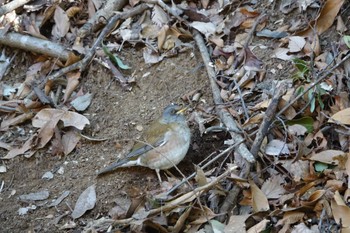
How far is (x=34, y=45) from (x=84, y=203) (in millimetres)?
2501

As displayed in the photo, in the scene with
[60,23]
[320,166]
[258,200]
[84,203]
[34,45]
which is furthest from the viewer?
[60,23]

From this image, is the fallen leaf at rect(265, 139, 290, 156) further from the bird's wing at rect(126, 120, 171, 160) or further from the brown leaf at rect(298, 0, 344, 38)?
the brown leaf at rect(298, 0, 344, 38)

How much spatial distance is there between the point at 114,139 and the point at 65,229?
3.78 feet

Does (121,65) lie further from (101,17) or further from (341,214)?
(341,214)

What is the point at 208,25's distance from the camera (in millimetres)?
6980

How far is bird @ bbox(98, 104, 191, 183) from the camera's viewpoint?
19.5 feet

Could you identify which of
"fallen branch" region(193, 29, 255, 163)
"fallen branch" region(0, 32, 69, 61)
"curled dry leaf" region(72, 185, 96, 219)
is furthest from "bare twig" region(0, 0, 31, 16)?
"curled dry leaf" region(72, 185, 96, 219)

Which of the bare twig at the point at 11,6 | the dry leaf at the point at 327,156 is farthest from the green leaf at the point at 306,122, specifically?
the bare twig at the point at 11,6

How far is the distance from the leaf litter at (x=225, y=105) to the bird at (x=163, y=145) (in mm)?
236

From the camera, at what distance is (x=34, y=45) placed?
24.6ft

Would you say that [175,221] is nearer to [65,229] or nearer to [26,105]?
[65,229]

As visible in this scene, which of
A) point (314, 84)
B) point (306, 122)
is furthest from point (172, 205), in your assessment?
point (314, 84)

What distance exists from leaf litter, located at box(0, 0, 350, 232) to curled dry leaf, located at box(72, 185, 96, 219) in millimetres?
11

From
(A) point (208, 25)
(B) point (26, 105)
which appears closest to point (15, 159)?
(B) point (26, 105)
